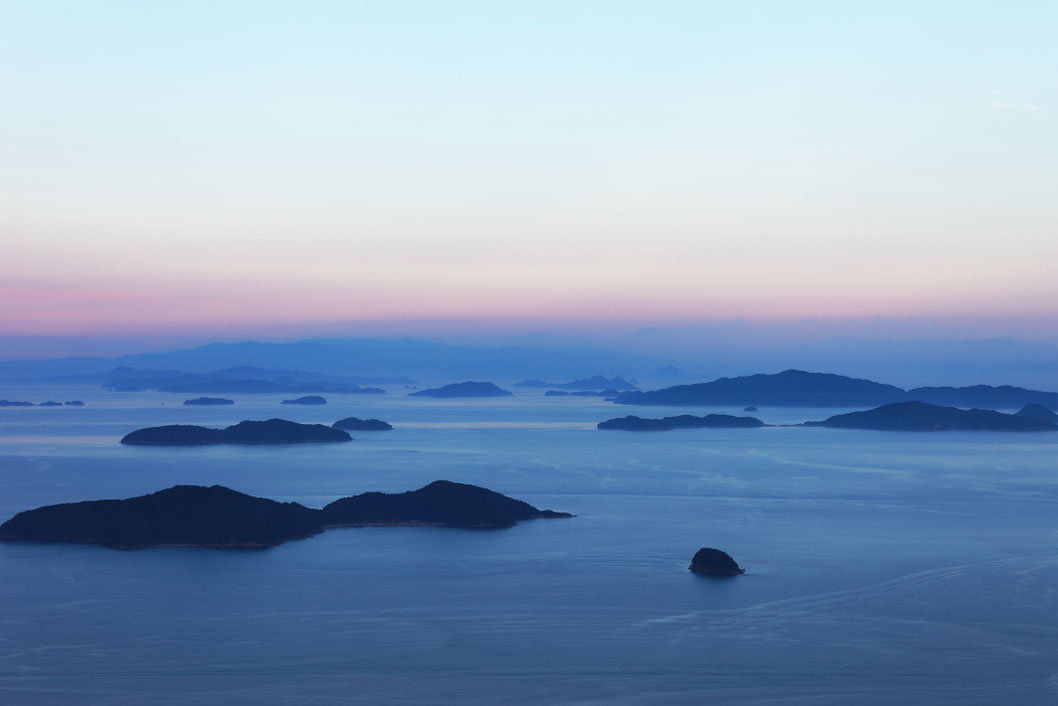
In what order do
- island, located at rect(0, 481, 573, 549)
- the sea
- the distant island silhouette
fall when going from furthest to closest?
the distant island silhouette → island, located at rect(0, 481, 573, 549) → the sea

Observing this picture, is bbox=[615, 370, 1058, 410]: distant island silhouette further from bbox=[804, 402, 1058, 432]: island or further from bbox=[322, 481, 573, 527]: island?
bbox=[322, 481, 573, 527]: island

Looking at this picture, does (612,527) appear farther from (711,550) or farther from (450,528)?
(711,550)

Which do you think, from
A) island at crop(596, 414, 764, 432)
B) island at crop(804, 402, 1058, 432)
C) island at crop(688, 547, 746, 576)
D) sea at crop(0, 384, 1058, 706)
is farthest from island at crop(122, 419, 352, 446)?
island at crop(688, 547, 746, 576)

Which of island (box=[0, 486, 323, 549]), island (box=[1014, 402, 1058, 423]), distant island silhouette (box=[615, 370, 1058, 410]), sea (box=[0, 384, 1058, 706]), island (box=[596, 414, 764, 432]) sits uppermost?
distant island silhouette (box=[615, 370, 1058, 410])

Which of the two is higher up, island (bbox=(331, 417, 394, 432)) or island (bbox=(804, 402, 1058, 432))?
island (bbox=(804, 402, 1058, 432))

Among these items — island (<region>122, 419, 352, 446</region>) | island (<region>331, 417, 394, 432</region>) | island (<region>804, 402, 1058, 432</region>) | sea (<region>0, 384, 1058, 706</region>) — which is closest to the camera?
sea (<region>0, 384, 1058, 706</region>)

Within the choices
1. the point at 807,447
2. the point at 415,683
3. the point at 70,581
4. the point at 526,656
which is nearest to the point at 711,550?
the point at 526,656

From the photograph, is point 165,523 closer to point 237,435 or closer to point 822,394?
point 237,435

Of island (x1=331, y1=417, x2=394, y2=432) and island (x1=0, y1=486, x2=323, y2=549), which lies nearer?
island (x1=0, y1=486, x2=323, y2=549)
